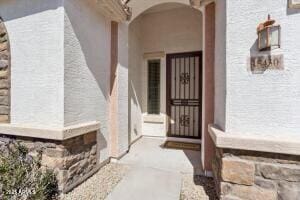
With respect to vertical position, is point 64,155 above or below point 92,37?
below

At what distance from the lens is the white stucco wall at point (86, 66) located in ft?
8.51

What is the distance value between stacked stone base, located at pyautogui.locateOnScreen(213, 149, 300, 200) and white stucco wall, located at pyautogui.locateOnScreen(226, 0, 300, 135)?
0.91 feet

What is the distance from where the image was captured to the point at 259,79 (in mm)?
1975

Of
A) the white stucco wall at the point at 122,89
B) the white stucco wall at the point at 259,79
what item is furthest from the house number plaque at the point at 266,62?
the white stucco wall at the point at 122,89

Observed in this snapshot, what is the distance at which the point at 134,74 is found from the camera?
16.6ft

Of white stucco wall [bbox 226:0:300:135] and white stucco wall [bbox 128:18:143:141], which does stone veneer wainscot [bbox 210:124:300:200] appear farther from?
white stucco wall [bbox 128:18:143:141]

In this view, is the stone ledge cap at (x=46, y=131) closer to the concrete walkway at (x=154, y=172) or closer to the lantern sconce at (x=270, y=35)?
the concrete walkway at (x=154, y=172)

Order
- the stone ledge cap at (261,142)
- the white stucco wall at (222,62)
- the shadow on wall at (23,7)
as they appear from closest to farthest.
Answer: the stone ledge cap at (261,142), the white stucco wall at (222,62), the shadow on wall at (23,7)

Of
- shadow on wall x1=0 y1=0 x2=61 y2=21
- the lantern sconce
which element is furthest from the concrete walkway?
shadow on wall x1=0 y1=0 x2=61 y2=21

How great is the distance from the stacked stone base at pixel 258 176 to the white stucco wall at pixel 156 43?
323 centimetres

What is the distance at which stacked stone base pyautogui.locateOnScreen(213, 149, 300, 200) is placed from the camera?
6.04ft

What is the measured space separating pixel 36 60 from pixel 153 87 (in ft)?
11.5

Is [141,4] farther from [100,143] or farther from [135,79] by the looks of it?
[100,143]

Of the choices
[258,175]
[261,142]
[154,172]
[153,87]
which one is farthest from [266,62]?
[153,87]
